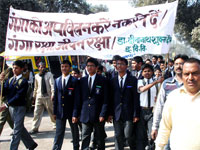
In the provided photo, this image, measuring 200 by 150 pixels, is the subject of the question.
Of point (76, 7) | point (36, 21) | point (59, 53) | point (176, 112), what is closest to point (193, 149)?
point (176, 112)

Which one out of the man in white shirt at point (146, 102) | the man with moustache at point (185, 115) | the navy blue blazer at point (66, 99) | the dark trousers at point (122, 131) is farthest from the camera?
the navy blue blazer at point (66, 99)

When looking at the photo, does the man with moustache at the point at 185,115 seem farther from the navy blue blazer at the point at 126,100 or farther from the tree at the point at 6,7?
the tree at the point at 6,7

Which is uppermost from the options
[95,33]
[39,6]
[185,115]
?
[39,6]

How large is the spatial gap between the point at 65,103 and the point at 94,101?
0.62 metres

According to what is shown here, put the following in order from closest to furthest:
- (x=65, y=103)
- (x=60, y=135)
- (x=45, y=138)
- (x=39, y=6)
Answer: (x=60, y=135) < (x=65, y=103) < (x=45, y=138) < (x=39, y=6)

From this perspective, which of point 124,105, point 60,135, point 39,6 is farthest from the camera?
point 39,6

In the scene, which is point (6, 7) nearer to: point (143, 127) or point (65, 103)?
point (65, 103)

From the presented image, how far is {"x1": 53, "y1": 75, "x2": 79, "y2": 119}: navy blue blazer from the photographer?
436cm

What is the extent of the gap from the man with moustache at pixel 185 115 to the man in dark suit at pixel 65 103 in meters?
2.26

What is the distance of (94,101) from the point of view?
4148mm

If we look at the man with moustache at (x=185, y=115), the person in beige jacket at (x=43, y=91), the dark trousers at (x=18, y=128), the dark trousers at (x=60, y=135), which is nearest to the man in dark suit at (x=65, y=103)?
the dark trousers at (x=60, y=135)

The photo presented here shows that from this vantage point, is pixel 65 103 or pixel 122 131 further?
pixel 65 103

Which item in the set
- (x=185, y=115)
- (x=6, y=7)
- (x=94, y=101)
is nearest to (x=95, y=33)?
(x=94, y=101)

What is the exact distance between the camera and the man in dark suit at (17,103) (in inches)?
171
